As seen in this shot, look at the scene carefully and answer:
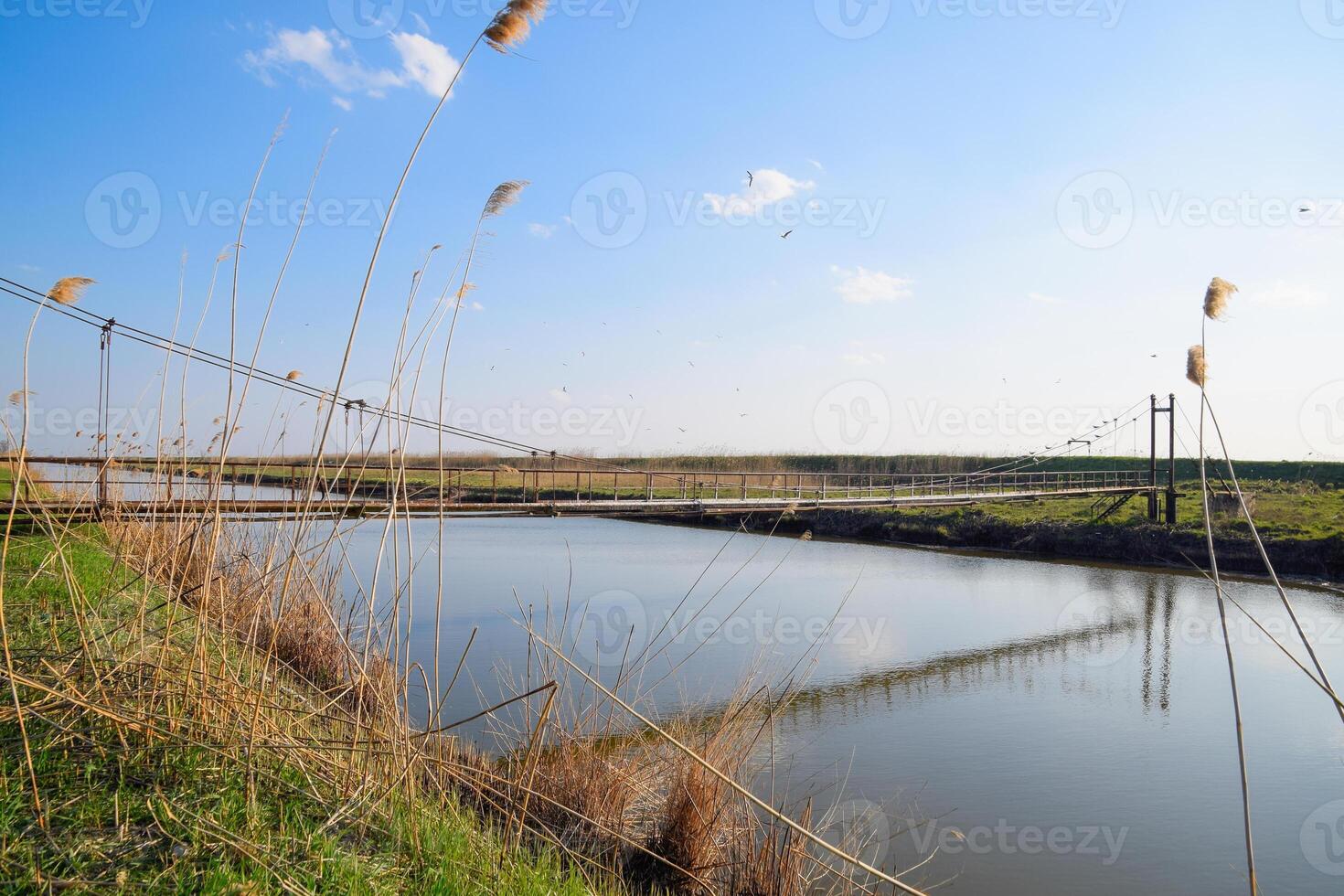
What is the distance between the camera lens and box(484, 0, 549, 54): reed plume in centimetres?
226

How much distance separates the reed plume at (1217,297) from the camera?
201 cm

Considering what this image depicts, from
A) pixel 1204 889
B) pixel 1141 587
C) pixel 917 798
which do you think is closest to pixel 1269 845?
pixel 1204 889

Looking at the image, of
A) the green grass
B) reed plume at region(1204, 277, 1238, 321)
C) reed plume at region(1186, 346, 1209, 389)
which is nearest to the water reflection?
the green grass

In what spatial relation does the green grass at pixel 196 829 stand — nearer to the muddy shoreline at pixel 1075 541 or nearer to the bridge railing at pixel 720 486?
the bridge railing at pixel 720 486

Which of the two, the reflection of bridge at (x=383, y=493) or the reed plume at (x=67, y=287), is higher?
the reed plume at (x=67, y=287)

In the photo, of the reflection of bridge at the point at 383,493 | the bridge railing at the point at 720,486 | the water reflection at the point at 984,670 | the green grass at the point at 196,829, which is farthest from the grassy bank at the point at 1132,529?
the green grass at the point at 196,829

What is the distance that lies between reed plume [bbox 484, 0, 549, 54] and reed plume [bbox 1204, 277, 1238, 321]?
2.01m

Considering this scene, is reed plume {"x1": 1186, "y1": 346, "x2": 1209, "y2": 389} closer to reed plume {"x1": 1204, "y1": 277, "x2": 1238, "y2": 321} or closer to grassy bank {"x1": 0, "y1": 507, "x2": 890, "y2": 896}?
reed plume {"x1": 1204, "y1": 277, "x2": 1238, "y2": 321}

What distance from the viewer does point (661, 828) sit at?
3656 millimetres

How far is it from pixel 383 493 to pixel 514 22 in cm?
1781

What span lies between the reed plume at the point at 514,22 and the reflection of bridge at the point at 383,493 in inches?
53.8

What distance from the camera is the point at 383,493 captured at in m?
18.7

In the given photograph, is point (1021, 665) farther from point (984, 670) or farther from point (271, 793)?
point (271, 793)

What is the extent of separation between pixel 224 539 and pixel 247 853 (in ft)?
23.6
